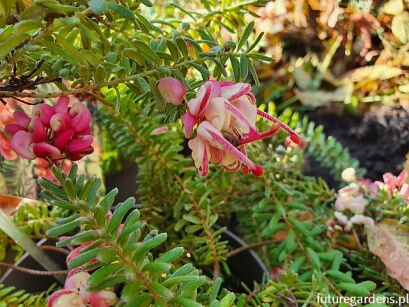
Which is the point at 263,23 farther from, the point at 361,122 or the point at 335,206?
the point at 335,206

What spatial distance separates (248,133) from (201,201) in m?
0.25

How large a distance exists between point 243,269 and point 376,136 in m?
0.53

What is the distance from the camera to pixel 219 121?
0.32 meters

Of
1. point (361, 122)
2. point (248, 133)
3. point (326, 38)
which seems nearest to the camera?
point (248, 133)

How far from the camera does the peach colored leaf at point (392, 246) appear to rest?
56 cm

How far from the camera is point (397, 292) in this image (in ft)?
1.84

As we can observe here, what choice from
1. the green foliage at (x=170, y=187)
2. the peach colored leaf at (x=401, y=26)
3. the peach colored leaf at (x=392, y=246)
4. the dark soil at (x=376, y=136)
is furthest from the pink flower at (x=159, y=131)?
the peach colored leaf at (x=401, y=26)

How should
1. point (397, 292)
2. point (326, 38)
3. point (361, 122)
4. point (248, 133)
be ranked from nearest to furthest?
point (248, 133)
point (397, 292)
point (361, 122)
point (326, 38)

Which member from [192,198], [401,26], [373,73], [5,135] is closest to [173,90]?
[5,135]

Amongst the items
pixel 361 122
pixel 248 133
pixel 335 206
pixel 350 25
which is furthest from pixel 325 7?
pixel 248 133

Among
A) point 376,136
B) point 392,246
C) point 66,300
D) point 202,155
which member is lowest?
point 376,136

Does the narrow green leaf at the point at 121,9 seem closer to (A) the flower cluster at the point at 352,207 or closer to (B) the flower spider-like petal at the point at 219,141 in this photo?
(B) the flower spider-like petal at the point at 219,141

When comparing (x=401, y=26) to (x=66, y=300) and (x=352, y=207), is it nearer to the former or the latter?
(x=352, y=207)

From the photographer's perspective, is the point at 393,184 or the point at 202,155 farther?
the point at 393,184
